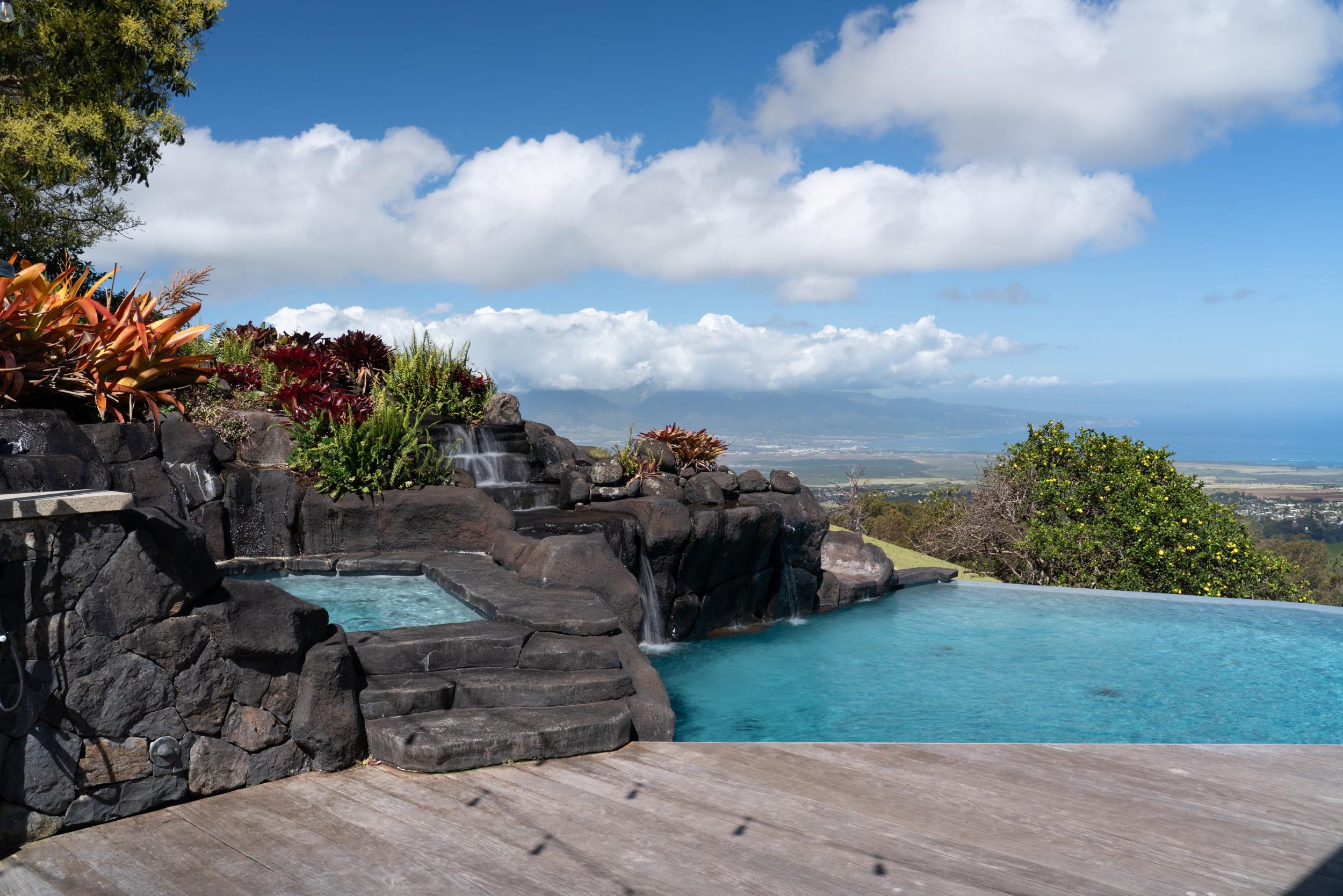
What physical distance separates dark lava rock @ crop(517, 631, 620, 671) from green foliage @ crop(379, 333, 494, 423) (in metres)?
5.99

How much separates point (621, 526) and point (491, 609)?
8.63 ft

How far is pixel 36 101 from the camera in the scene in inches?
553

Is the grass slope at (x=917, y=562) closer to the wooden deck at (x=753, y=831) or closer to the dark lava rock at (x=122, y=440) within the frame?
the wooden deck at (x=753, y=831)

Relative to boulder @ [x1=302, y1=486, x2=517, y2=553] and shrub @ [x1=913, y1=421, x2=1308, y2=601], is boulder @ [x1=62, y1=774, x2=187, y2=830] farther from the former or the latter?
shrub @ [x1=913, y1=421, x2=1308, y2=601]

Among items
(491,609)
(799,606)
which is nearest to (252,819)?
(491,609)

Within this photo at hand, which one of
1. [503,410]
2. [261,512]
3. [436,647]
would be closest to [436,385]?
[503,410]

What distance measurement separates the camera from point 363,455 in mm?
7988

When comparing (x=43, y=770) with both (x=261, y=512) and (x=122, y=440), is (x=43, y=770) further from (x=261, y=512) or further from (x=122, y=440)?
(x=261, y=512)

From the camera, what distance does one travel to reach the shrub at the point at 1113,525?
1173 centimetres

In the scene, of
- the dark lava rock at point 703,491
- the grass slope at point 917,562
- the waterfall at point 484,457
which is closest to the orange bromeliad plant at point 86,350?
the waterfall at point 484,457

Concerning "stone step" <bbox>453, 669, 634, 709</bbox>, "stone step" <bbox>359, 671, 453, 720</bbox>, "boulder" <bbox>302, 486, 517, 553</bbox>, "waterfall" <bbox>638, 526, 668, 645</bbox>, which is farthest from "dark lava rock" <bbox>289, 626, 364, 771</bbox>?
"waterfall" <bbox>638, 526, 668, 645</bbox>

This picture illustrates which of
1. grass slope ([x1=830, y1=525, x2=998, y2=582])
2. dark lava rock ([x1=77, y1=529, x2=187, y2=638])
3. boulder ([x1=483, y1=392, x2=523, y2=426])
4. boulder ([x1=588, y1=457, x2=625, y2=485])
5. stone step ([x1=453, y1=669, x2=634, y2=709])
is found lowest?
grass slope ([x1=830, y1=525, x2=998, y2=582])

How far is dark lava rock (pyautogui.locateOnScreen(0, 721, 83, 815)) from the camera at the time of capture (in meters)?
3.43

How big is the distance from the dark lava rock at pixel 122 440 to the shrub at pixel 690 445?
5261mm
